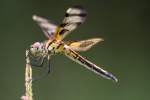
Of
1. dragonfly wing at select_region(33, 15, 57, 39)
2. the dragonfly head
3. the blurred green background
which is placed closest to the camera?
the dragonfly head

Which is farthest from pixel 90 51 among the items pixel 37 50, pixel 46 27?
pixel 37 50

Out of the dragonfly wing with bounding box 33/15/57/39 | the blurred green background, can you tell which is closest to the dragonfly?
the dragonfly wing with bounding box 33/15/57/39

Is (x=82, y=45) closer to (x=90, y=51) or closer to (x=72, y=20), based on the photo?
(x=72, y=20)

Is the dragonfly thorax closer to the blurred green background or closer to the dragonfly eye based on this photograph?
the dragonfly eye

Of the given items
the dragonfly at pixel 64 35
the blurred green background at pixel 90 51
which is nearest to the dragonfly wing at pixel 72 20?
the dragonfly at pixel 64 35

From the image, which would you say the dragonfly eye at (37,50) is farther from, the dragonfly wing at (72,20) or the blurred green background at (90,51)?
the blurred green background at (90,51)

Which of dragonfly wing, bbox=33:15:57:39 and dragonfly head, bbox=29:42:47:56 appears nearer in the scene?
dragonfly head, bbox=29:42:47:56

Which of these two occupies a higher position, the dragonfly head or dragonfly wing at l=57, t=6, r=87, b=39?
dragonfly wing at l=57, t=6, r=87, b=39
